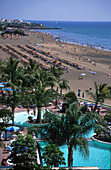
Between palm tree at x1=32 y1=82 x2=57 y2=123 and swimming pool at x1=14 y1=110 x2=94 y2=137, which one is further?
swimming pool at x1=14 y1=110 x2=94 y2=137

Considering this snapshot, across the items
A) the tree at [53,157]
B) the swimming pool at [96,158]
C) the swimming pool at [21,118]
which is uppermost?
the tree at [53,157]

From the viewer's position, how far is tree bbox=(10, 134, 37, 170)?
1018 cm

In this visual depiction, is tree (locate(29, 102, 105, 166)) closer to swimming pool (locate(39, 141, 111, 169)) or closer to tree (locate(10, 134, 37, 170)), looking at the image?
swimming pool (locate(39, 141, 111, 169))

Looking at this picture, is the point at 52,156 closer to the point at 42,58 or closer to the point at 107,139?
the point at 107,139

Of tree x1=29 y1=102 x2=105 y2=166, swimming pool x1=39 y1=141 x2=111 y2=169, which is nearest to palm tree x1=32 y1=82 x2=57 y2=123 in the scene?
swimming pool x1=39 y1=141 x2=111 y2=169

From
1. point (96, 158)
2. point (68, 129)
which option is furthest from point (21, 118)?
point (68, 129)

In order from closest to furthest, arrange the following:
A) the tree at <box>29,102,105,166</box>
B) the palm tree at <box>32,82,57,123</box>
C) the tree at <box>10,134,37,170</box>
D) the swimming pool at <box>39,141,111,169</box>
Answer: the tree at <box>10,134,37,170</box> → the tree at <box>29,102,105,166</box> → the swimming pool at <box>39,141,111,169</box> → the palm tree at <box>32,82,57,123</box>

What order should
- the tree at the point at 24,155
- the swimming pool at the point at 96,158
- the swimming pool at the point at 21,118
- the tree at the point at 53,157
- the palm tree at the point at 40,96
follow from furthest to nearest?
the swimming pool at the point at 21,118 < the palm tree at the point at 40,96 < the swimming pool at the point at 96,158 < the tree at the point at 53,157 < the tree at the point at 24,155

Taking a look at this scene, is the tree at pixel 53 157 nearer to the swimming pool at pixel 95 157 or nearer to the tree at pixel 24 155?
the tree at pixel 24 155

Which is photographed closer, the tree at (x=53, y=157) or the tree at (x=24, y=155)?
the tree at (x=24, y=155)

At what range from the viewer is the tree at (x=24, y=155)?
33.4ft

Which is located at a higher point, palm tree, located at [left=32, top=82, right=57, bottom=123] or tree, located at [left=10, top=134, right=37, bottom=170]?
palm tree, located at [left=32, top=82, right=57, bottom=123]

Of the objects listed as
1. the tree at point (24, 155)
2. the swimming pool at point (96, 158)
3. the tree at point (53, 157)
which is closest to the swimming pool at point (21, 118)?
the swimming pool at point (96, 158)

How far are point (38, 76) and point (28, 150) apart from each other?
1008 cm
